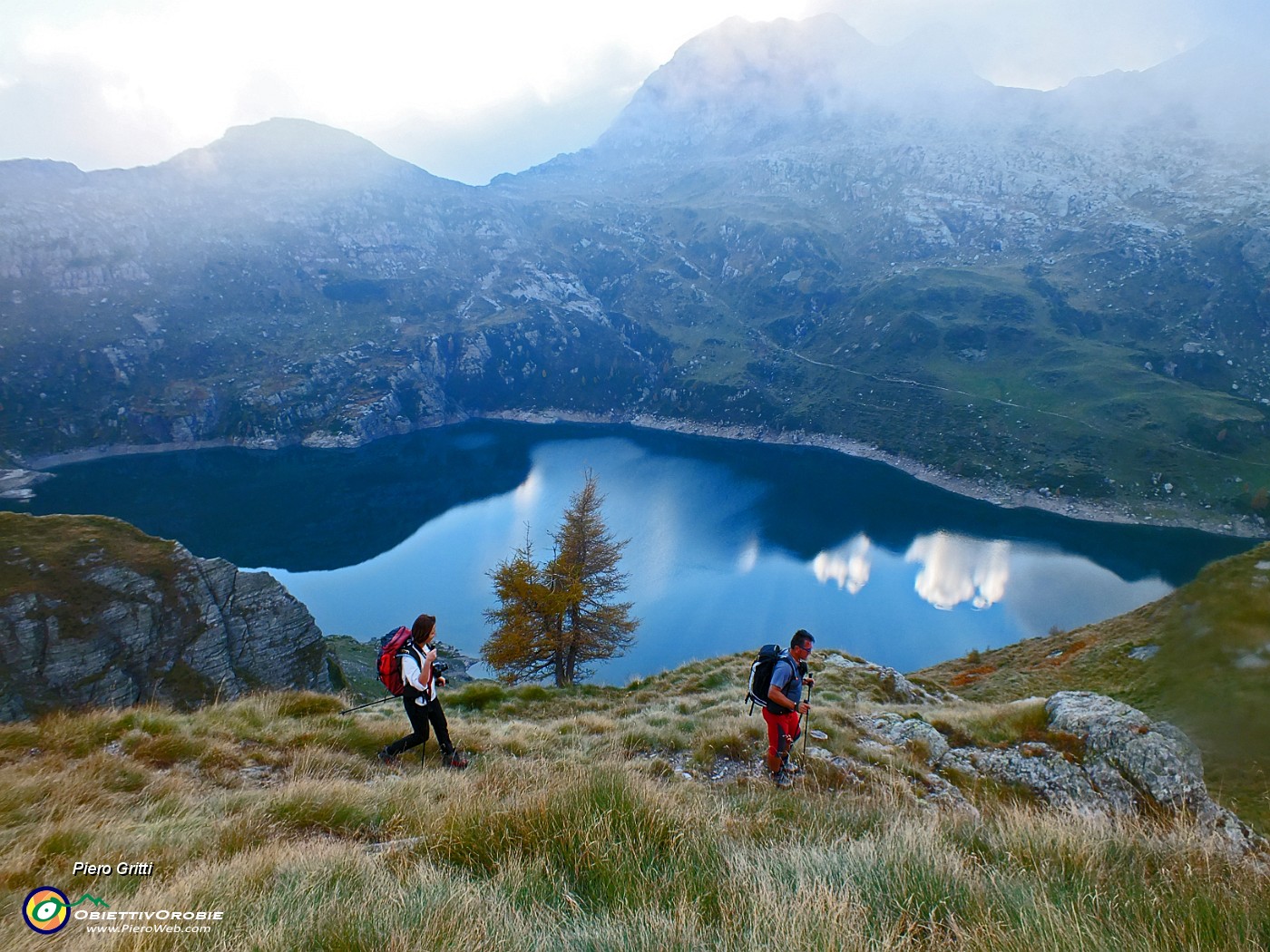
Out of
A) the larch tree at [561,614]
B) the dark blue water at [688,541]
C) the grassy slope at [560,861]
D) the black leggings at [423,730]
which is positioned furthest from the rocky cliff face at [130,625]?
the grassy slope at [560,861]

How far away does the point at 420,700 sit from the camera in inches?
332

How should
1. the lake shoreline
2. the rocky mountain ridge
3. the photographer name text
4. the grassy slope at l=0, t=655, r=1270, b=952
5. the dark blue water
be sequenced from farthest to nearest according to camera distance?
1. the rocky mountain ridge
2. the lake shoreline
3. the dark blue water
4. the photographer name text
5. the grassy slope at l=0, t=655, r=1270, b=952

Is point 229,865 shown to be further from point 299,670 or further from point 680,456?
point 680,456

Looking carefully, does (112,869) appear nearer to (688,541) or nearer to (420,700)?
(420,700)

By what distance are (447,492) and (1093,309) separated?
17365cm

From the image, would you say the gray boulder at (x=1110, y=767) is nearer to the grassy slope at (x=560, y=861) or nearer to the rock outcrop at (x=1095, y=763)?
the rock outcrop at (x=1095, y=763)

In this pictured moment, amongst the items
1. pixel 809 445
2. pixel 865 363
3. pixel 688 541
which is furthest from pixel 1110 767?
pixel 865 363

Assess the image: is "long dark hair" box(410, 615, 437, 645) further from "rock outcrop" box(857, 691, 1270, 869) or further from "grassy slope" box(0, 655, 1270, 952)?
"rock outcrop" box(857, 691, 1270, 869)

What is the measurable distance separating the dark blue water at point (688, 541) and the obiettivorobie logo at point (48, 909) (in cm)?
3077

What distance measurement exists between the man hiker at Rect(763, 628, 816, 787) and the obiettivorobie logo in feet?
23.6

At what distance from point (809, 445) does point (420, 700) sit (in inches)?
5618

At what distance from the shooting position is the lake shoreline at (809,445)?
90.0m

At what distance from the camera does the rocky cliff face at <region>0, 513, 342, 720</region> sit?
25.5 metres

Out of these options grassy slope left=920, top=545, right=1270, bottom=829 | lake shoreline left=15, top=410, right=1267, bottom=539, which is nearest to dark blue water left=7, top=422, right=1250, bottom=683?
lake shoreline left=15, top=410, right=1267, bottom=539
